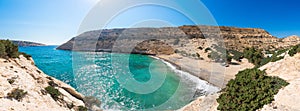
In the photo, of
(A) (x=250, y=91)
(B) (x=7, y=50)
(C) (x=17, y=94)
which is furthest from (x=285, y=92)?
(B) (x=7, y=50)

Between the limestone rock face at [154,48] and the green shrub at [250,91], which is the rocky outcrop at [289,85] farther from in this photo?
the limestone rock face at [154,48]

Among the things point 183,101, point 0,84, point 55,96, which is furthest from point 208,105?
point 0,84

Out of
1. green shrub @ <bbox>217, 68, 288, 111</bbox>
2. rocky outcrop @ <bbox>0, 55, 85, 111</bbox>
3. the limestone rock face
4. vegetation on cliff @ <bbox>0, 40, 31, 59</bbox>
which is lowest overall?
rocky outcrop @ <bbox>0, 55, 85, 111</bbox>

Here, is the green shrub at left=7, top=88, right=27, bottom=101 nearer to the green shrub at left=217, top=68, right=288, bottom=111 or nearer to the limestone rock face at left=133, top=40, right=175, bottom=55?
the green shrub at left=217, top=68, right=288, bottom=111

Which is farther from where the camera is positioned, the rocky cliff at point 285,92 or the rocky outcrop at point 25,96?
the rocky outcrop at point 25,96

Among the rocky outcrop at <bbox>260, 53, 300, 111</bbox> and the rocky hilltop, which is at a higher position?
the rocky hilltop

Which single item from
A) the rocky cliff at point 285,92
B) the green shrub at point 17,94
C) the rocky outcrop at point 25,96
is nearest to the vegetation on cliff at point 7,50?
Result: the rocky outcrop at point 25,96

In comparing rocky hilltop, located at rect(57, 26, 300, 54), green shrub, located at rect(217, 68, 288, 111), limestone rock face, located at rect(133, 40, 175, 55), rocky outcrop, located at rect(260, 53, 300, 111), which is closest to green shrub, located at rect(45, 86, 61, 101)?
green shrub, located at rect(217, 68, 288, 111)
